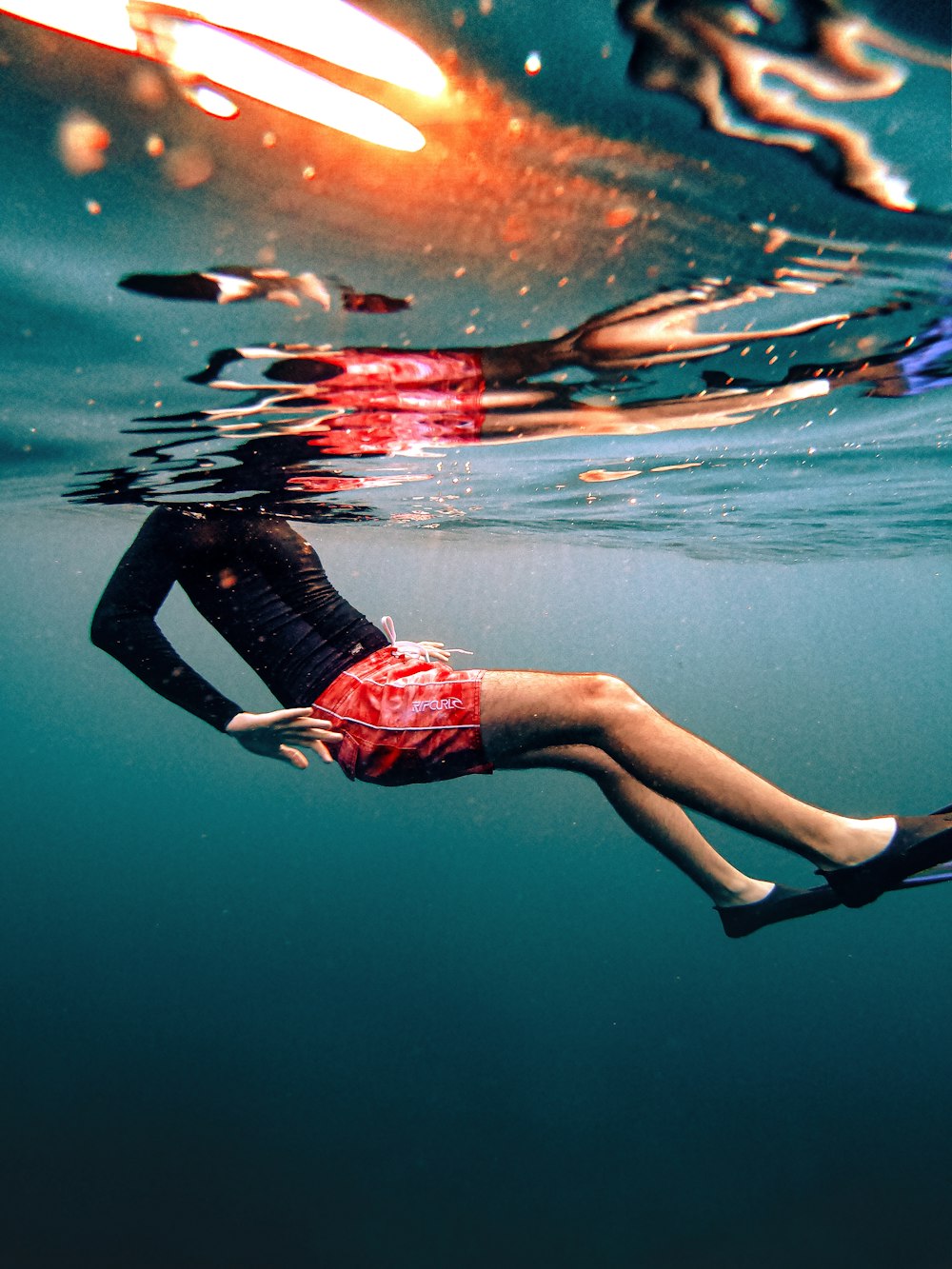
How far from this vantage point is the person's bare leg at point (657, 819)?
3748 millimetres

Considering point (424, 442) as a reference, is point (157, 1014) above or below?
below

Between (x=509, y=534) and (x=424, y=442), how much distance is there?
12.6 m

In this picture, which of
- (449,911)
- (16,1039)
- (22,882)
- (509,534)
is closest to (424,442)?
(509,534)

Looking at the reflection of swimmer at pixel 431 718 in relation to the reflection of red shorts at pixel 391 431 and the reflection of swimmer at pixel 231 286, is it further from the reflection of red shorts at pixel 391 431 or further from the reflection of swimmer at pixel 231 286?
the reflection of red shorts at pixel 391 431

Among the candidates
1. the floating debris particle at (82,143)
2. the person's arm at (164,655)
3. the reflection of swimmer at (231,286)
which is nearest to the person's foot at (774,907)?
the person's arm at (164,655)

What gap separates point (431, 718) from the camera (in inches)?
140

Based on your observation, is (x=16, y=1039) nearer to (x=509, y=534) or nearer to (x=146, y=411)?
(x=509, y=534)

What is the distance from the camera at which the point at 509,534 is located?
20844mm

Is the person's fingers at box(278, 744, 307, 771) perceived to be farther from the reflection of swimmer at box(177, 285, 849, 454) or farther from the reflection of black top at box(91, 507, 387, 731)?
the reflection of swimmer at box(177, 285, 849, 454)

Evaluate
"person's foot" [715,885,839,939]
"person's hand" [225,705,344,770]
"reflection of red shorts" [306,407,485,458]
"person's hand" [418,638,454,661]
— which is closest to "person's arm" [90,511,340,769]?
"person's hand" [225,705,344,770]

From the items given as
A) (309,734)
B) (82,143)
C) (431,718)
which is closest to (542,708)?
(431,718)

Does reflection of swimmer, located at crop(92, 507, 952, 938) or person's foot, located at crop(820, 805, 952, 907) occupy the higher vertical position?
reflection of swimmer, located at crop(92, 507, 952, 938)

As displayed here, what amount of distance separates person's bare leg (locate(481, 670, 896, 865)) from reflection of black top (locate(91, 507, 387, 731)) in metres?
1.13

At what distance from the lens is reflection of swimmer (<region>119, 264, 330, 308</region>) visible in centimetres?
415
